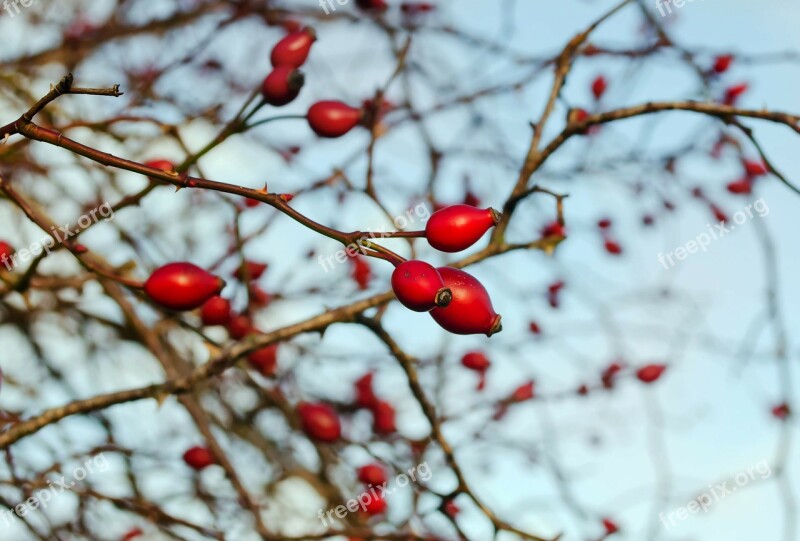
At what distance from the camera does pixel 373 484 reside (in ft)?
9.11

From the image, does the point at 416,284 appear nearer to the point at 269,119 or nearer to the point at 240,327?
the point at 269,119

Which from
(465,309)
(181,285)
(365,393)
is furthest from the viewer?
(365,393)

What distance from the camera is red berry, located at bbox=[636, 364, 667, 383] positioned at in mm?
3767

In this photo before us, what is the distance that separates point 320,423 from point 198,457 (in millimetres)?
412

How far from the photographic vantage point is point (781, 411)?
3738 millimetres

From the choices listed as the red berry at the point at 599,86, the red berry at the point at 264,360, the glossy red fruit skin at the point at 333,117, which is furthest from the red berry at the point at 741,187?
the glossy red fruit skin at the point at 333,117

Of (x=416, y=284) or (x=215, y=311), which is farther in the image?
(x=215, y=311)

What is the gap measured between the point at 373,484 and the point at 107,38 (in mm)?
2764

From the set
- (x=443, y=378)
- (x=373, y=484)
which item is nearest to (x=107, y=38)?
(x=443, y=378)

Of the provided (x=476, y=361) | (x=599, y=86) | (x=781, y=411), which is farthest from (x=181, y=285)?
(x=781, y=411)

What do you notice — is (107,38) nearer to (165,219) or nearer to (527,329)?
(165,219)

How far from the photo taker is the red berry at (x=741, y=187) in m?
3.93

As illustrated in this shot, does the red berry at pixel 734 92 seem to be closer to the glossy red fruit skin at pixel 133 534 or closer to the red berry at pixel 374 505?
the red berry at pixel 374 505

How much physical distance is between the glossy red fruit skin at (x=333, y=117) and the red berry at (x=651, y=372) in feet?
8.09
